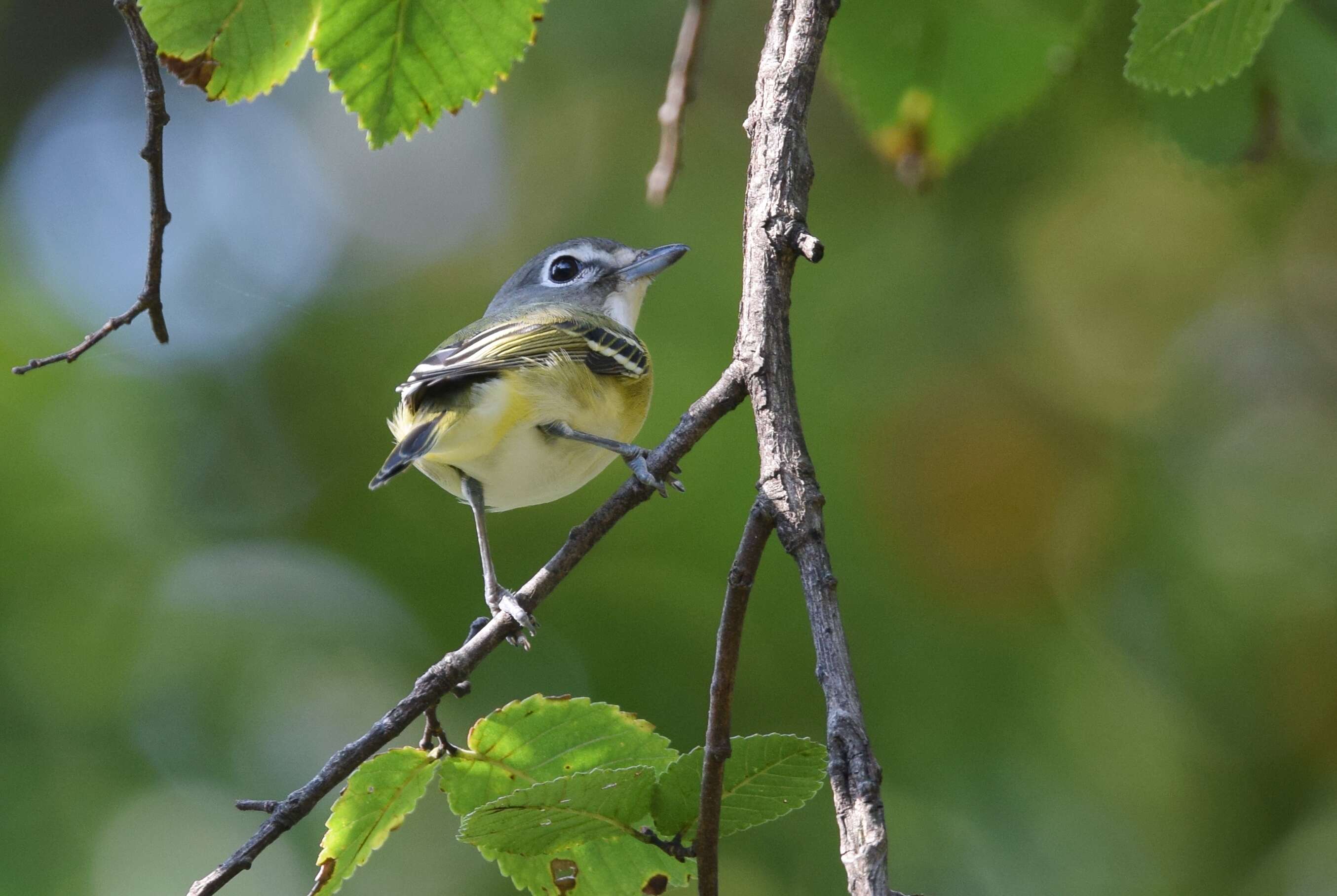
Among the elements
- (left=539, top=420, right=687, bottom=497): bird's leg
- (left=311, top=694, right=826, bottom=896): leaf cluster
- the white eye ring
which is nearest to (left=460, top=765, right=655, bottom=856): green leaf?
(left=311, top=694, right=826, bottom=896): leaf cluster

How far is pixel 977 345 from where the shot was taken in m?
5.20

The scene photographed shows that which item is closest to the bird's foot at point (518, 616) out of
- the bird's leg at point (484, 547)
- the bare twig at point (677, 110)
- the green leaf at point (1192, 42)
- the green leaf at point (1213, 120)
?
the bird's leg at point (484, 547)

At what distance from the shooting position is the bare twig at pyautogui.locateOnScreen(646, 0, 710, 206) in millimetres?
2729

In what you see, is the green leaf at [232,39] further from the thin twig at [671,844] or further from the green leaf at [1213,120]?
the green leaf at [1213,120]

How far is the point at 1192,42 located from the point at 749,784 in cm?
138

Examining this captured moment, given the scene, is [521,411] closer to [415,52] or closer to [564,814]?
[415,52]

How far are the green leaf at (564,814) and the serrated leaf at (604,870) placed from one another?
0.06 metres

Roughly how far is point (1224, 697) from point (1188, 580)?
1.61 feet

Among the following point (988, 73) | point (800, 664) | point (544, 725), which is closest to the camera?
point (544, 725)

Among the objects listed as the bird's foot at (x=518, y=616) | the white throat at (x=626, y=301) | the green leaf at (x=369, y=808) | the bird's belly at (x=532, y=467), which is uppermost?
the white throat at (x=626, y=301)

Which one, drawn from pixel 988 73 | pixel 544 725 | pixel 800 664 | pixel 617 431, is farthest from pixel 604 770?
pixel 800 664

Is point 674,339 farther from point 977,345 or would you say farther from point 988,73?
point 988,73

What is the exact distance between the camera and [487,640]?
5.41 feet

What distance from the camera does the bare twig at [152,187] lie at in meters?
1.83
